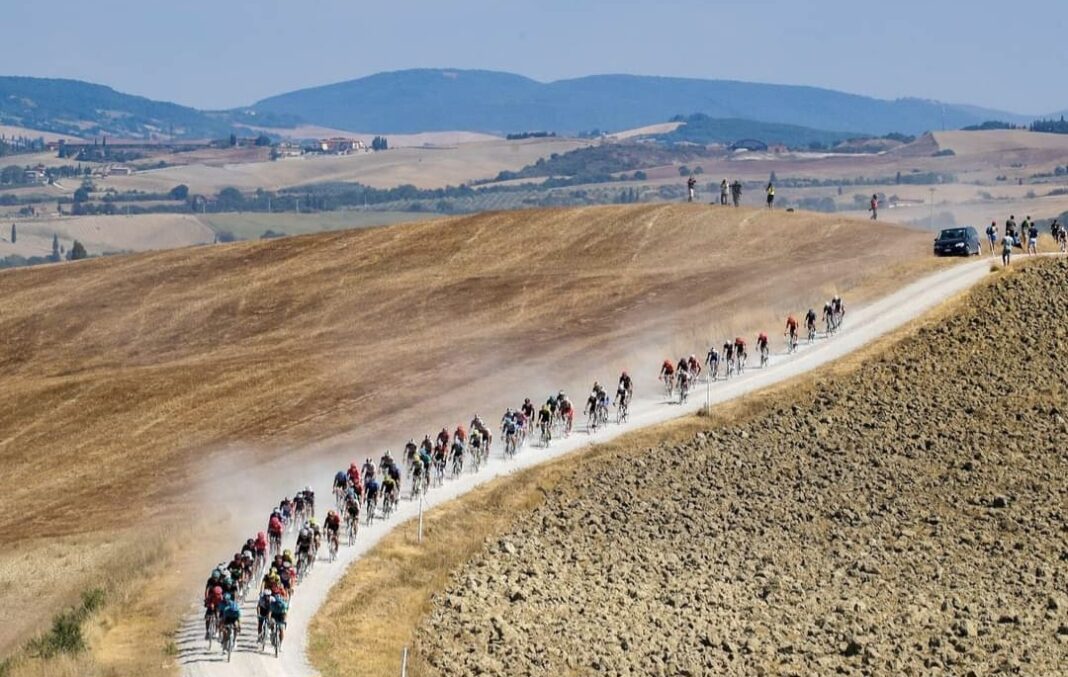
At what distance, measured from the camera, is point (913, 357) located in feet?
208

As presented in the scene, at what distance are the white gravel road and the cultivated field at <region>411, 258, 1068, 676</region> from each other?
149 centimetres

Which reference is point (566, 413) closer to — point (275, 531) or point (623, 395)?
point (623, 395)

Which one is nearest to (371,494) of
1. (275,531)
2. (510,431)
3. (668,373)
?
(275,531)

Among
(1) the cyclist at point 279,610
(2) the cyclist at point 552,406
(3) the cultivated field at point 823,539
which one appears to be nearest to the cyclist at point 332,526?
(3) the cultivated field at point 823,539

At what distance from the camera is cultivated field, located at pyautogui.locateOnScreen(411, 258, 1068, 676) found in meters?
38.9

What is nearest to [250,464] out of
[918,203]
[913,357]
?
[913,357]

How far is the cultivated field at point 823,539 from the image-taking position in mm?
38906

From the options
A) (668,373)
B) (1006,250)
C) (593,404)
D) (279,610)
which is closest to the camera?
(279,610)

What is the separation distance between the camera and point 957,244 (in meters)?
79.9

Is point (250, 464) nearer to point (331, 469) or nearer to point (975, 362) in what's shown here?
point (331, 469)

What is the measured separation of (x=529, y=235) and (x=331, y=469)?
44789mm

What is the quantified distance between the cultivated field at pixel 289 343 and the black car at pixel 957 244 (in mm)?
1949

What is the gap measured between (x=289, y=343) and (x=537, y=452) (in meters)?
28.5

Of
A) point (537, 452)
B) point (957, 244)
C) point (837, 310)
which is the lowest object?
point (537, 452)
